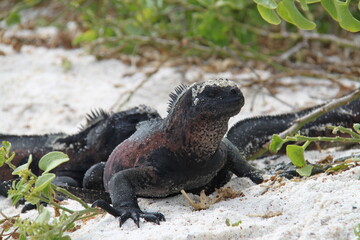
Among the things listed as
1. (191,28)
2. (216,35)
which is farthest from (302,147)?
(191,28)

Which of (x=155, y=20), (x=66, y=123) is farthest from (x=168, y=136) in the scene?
(x=155, y=20)

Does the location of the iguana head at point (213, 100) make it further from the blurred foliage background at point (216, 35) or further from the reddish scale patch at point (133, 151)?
the blurred foliage background at point (216, 35)

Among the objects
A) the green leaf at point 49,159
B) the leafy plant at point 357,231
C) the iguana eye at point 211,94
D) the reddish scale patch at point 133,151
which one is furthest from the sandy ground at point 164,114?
the iguana eye at point 211,94

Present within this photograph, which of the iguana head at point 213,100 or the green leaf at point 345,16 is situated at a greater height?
the green leaf at point 345,16

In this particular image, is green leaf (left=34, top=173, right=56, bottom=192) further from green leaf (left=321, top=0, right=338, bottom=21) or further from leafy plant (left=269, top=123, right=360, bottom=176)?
green leaf (left=321, top=0, right=338, bottom=21)

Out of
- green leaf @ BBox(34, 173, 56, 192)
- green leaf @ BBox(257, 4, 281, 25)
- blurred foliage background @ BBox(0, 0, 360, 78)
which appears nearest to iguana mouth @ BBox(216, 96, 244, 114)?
green leaf @ BBox(257, 4, 281, 25)

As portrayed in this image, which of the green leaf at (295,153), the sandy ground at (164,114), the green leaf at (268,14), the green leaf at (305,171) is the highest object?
the green leaf at (268,14)

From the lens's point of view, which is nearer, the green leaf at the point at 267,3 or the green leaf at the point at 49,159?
the green leaf at the point at 49,159

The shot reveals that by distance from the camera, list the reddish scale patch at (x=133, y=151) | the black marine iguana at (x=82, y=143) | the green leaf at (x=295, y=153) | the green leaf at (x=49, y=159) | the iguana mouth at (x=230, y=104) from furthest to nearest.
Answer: the black marine iguana at (x=82, y=143)
the reddish scale patch at (x=133, y=151)
the iguana mouth at (x=230, y=104)
the green leaf at (x=295, y=153)
the green leaf at (x=49, y=159)
